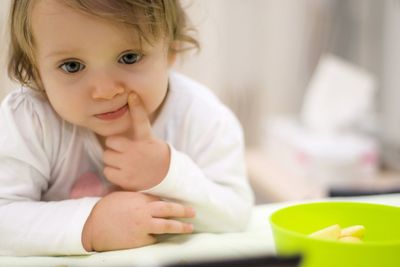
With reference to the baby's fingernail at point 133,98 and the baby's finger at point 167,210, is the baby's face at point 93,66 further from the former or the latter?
the baby's finger at point 167,210

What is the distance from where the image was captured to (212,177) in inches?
32.0

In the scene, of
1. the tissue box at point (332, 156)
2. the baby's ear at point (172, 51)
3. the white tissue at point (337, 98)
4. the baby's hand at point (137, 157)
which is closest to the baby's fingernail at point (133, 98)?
the baby's hand at point (137, 157)

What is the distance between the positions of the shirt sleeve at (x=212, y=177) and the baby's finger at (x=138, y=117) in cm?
4

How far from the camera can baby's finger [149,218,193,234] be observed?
0.69 metres

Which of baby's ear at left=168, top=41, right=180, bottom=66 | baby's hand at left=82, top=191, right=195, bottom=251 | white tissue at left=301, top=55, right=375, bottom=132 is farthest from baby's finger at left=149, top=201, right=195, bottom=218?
white tissue at left=301, top=55, right=375, bottom=132

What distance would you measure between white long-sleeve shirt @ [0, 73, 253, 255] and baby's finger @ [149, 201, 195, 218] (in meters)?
0.02

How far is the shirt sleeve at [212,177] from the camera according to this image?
2.40 feet

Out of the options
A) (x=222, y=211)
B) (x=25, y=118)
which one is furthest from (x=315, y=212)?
(x=25, y=118)

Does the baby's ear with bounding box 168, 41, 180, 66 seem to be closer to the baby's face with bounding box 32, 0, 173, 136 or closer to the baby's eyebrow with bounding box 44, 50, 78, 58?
the baby's face with bounding box 32, 0, 173, 136

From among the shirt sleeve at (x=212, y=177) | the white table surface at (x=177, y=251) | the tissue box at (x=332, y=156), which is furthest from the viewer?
the tissue box at (x=332, y=156)

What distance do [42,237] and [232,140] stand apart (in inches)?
12.0

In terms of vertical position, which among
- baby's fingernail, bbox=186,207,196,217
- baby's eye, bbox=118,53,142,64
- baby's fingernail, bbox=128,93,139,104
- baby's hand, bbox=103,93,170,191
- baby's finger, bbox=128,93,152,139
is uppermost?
baby's eye, bbox=118,53,142,64

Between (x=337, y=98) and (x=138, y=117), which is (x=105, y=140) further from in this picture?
(x=337, y=98)

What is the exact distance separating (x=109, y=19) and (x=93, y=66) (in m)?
0.06
